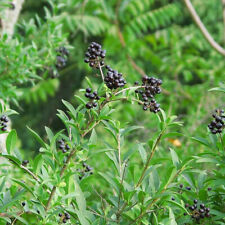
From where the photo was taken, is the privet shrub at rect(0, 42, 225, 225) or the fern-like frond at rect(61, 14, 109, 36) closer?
the privet shrub at rect(0, 42, 225, 225)

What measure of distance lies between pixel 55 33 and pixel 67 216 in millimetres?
1185

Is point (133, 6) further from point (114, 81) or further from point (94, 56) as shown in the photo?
point (114, 81)

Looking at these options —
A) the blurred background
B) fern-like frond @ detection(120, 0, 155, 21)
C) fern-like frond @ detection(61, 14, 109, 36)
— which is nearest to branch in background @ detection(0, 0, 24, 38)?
the blurred background

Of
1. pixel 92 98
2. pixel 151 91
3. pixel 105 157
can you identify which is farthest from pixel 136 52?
pixel 92 98

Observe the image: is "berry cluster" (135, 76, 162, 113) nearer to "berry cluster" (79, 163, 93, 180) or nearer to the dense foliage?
the dense foliage

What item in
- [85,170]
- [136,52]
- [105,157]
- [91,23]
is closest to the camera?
[85,170]

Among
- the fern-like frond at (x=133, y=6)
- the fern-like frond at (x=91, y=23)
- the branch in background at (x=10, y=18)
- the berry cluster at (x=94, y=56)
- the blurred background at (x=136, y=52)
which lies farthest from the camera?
the fern-like frond at (x=133, y=6)

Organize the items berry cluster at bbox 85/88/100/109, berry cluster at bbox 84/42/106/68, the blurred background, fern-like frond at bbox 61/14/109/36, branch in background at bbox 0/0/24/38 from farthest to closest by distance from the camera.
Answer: fern-like frond at bbox 61/14/109/36 → the blurred background → branch in background at bbox 0/0/24/38 → berry cluster at bbox 84/42/106/68 → berry cluster at bbox 85/88/100/109

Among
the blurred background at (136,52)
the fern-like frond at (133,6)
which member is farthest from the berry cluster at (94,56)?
the fern-like frond at (133,6)

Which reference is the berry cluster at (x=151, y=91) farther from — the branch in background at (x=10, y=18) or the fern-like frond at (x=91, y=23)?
the fern-like frond at (x=91, y=23)

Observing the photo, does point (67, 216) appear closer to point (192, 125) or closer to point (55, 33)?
point (55, 33)

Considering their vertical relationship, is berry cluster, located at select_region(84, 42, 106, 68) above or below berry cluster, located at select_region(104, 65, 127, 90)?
above

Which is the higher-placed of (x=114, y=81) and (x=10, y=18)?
(x=10, y=18)

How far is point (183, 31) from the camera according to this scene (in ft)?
16.2
